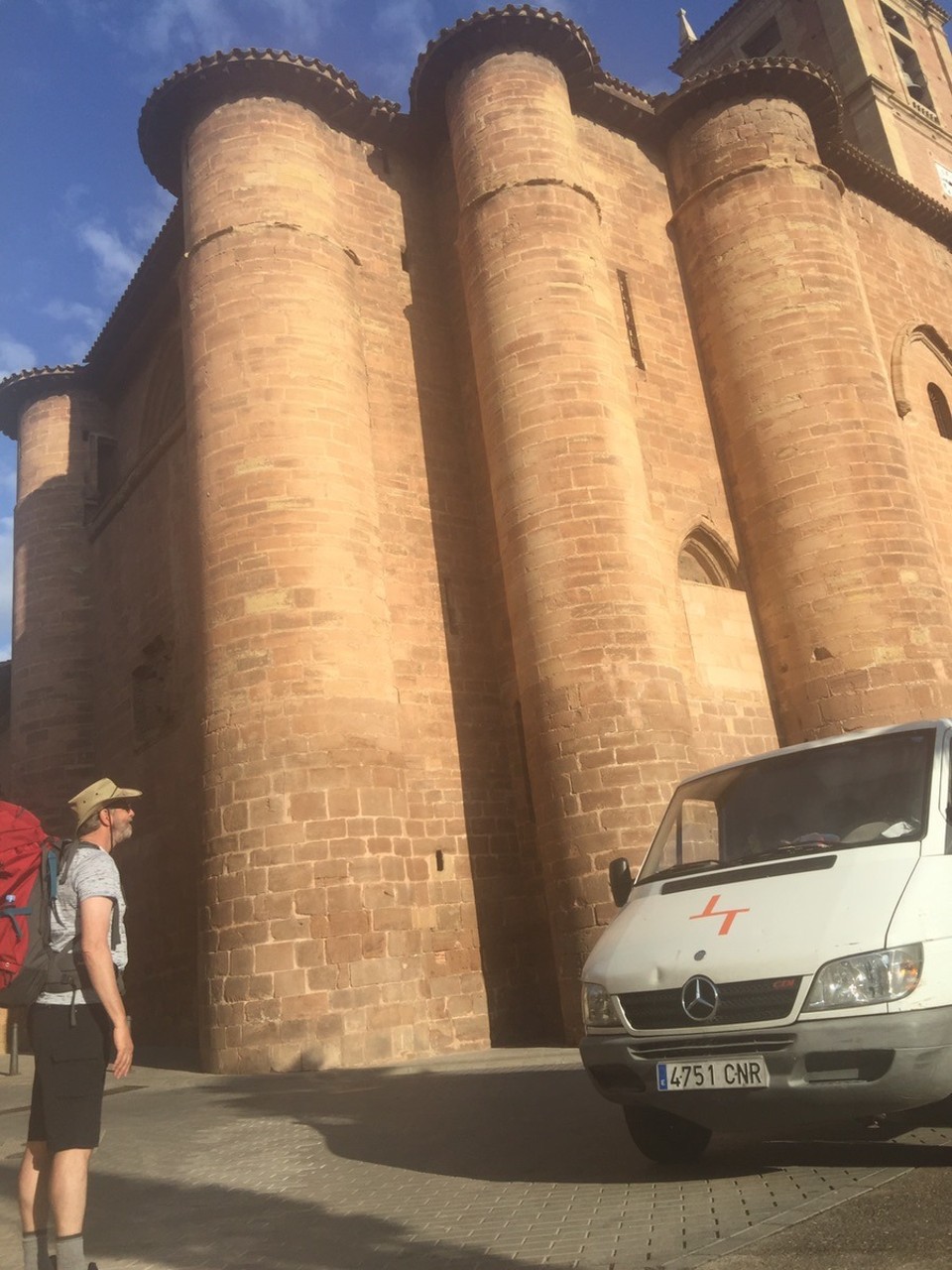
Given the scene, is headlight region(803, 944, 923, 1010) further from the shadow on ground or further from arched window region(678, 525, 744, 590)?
arched window region(678, 525, 744, 590)

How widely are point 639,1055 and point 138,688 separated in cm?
1285

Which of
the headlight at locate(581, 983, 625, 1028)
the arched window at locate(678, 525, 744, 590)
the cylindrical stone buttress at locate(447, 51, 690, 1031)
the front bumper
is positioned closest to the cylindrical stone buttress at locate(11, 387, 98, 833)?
the cylindrical stone buttress at locate(447, 51, 690, 1031)

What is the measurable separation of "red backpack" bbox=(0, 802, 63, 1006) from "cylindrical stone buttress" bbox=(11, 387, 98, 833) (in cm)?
1304

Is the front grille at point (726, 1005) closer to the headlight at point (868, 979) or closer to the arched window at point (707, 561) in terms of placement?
the headlight at point (868, 979)

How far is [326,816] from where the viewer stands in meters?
9.86

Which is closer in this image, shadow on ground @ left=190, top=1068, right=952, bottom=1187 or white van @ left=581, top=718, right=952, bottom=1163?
white van @ left=581, top=718, right=952, bottom=1163

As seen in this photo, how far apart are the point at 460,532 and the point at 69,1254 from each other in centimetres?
1044

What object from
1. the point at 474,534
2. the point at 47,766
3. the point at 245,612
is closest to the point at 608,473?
the point at 474,534

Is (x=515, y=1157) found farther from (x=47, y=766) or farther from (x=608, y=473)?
(x=47, y=766)

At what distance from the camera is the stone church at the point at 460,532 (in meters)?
10.2

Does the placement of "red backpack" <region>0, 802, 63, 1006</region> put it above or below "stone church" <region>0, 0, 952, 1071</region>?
below

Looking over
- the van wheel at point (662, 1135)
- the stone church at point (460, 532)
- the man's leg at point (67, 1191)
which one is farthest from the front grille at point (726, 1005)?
the stone church at point (460, 532)

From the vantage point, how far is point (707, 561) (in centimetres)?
1411

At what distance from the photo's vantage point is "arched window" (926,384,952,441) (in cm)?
1811
